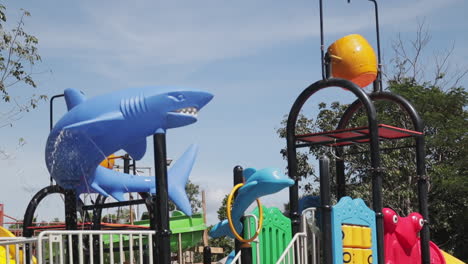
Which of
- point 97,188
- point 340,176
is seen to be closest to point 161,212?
point 97,188

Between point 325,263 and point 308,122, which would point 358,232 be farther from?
point 308,122

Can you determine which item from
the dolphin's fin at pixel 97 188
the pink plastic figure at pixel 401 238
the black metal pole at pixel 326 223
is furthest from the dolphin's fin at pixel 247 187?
the pink plastic figure at pixel 401 238

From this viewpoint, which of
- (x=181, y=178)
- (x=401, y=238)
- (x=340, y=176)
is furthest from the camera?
(x=340, y=176)

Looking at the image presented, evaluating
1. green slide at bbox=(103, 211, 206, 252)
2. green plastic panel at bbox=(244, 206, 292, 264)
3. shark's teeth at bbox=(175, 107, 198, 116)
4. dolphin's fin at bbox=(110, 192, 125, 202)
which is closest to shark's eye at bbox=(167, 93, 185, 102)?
shark's teeth at bbox=(175, 107, 198, 116)

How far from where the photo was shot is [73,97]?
7508 mm

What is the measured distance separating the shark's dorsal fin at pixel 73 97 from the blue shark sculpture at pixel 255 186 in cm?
200

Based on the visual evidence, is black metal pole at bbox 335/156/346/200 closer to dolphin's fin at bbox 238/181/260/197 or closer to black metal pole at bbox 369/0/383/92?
black metal pole at bbox 369/0/383/92

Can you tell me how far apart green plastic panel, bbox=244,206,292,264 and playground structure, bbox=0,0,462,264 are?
11 millimetres

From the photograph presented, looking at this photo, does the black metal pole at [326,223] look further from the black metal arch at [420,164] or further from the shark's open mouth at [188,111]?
the black metal arch at [420,164]

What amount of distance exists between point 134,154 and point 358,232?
278 centimetres

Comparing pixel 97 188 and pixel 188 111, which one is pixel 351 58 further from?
pixel 97 188

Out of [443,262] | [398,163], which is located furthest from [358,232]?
[398,163]

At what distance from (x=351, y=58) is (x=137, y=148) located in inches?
147

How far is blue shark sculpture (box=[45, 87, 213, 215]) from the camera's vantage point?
6.98 m
